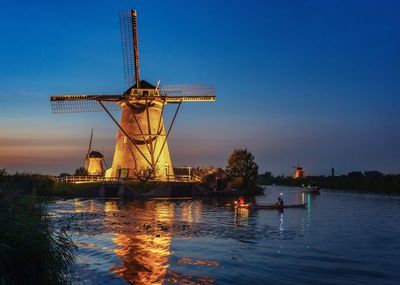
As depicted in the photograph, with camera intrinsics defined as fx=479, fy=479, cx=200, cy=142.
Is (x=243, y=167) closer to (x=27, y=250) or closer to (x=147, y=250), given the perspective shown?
(x=147, y=250)

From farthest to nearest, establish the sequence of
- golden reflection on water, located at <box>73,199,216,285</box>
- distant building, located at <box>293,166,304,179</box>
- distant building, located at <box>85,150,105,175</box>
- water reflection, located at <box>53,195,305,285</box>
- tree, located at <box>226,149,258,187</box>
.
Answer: distant building, located at <box>293,166,304,179</box> < distant building, located at <box>85,150,105,175</box> < tree, located at <box>226,149,258,187</box> < water reflection, located at <box>53,195,305,285</box> < golden reflection on water, located at <box>73,199,216,285</box>

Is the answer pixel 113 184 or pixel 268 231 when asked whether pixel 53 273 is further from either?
pixel 113 184

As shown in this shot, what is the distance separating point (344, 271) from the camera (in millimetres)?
17328

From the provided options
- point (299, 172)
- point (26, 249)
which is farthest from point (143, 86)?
point (299, 172)

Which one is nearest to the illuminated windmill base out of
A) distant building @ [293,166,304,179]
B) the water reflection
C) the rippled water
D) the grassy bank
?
the water reflection

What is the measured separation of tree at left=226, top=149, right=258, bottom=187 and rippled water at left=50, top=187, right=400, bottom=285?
50662 mm

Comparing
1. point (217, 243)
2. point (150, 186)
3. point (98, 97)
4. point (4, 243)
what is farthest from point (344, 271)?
point (98, 97)

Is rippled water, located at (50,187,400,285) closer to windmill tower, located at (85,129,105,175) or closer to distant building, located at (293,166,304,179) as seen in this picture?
windmill tower, located at (85,129,105,175)

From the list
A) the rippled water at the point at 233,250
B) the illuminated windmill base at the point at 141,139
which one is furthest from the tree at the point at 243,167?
the rippled water at the point at 233,250

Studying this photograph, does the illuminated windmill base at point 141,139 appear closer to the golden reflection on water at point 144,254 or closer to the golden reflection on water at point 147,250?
the golden reflection on water at point 147,250

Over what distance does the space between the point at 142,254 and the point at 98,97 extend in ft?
165

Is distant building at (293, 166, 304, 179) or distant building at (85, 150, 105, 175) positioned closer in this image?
distant building at (85, 150, 105, 175)

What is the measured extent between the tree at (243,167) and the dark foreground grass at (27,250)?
2962 inches

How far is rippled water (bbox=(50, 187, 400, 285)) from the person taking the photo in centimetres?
1616
